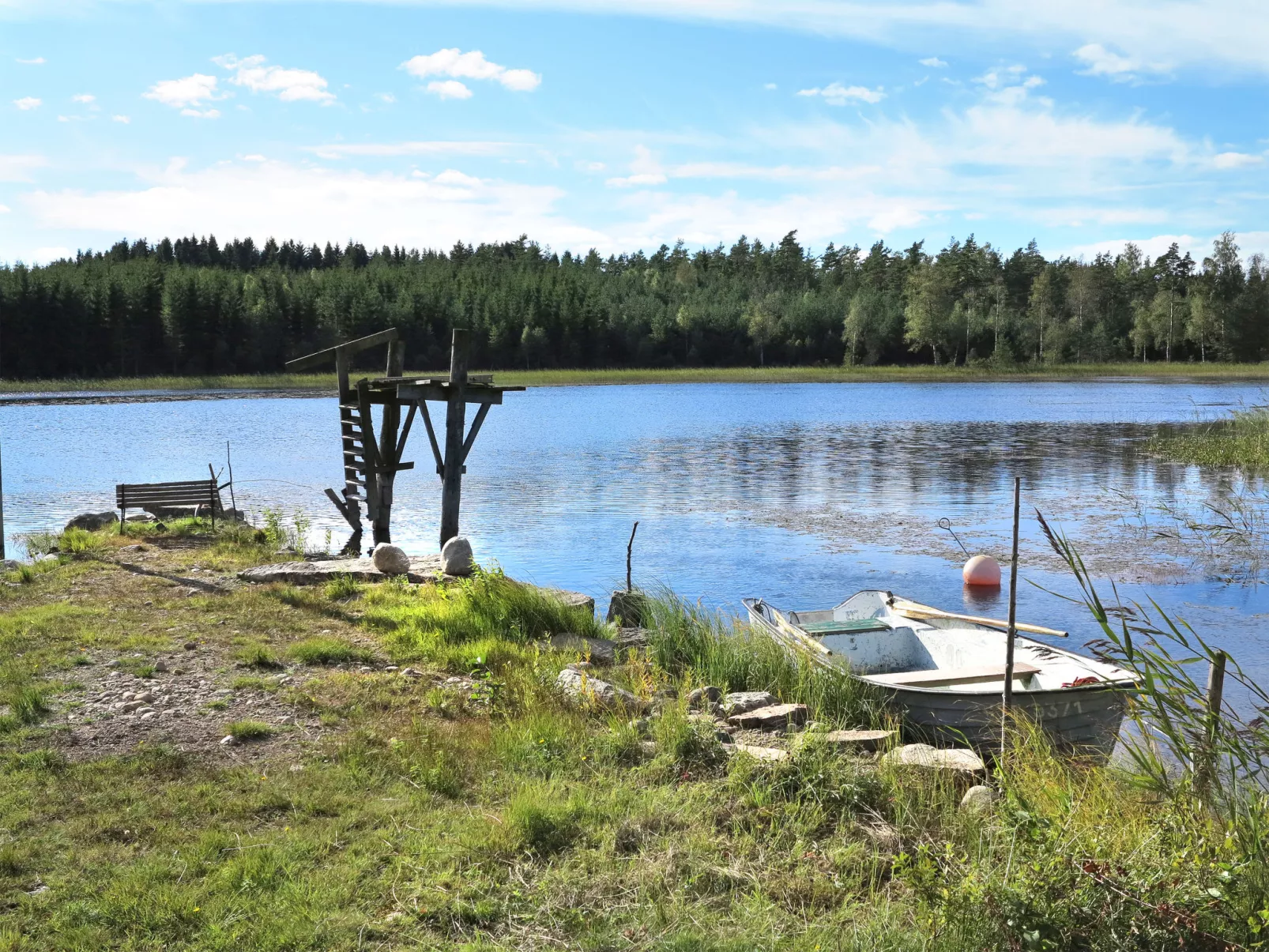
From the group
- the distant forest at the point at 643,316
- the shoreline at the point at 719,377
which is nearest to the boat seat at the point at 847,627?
the shoreline at the point at 719,377

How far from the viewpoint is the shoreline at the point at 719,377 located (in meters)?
82.8

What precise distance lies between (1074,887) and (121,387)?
89.3 metres

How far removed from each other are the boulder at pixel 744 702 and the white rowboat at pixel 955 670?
1126mm

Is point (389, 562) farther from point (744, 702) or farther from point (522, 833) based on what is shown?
point (522, 833)

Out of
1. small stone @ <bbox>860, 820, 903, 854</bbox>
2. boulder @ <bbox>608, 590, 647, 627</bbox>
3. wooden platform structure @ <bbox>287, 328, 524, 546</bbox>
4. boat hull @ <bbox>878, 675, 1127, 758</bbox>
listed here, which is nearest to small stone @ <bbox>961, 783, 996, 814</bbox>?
small stone @ <bbox>860, 820, 903, 854</bbox>

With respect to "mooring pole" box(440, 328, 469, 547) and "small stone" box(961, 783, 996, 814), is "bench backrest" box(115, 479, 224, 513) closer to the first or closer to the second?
"mooring pole" box(440, 328, 469, 547)

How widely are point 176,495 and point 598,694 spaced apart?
13746 millimetres

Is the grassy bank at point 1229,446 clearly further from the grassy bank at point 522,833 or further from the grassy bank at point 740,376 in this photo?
the grassy bank at point 740,376

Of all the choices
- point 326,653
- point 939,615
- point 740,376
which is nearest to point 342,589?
point 326,653

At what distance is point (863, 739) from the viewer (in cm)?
700

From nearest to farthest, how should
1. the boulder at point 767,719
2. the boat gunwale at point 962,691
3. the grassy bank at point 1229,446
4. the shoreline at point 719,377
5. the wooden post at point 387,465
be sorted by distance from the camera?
the boulder at point 767,719 < the boat gunwale at point 962,691 < the wooden post at point 387,465 < the grassy bank at point 1229,446 < the shoreline at point 719,377

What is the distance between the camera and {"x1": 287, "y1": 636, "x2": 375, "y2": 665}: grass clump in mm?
8789

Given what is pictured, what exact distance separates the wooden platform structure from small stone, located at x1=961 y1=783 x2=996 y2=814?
10465 millimetres

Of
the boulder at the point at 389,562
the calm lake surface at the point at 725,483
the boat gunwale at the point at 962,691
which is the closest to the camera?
the boat gunwale at the point at 962,691
